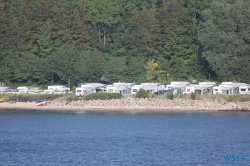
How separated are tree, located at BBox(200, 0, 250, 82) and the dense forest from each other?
→ 0.09 m

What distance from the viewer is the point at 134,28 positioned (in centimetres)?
7569

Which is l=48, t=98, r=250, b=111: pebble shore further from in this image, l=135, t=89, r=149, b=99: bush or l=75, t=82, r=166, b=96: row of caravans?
l=75, t=82, r=166, b=96: row of caravans

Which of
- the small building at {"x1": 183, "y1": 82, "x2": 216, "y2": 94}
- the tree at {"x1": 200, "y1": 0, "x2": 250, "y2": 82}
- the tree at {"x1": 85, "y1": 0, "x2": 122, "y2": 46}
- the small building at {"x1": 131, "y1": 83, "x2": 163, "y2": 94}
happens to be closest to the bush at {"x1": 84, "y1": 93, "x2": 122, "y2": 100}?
the small building at {"x1": 131, "y1": 83, "x2": 163, "y2": 94}

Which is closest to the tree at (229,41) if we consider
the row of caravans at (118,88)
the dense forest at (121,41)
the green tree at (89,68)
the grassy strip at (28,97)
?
the dense forest at (121,41)

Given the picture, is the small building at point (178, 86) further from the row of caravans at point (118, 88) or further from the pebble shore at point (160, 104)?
the pebble shore at point (160, 104)

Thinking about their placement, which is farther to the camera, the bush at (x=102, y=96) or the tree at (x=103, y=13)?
the tree at (x=103, y=13)

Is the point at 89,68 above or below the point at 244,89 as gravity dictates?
above

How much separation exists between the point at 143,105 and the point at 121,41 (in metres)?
16.7

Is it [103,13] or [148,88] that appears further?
[103,13]

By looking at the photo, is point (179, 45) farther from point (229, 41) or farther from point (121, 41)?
point (229, 41)

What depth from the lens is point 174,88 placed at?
6600cm

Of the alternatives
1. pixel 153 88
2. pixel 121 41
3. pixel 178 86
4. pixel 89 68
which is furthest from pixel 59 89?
pixel 121 41

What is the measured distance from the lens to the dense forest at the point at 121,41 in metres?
68.0

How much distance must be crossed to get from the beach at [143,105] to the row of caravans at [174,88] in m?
2.38
